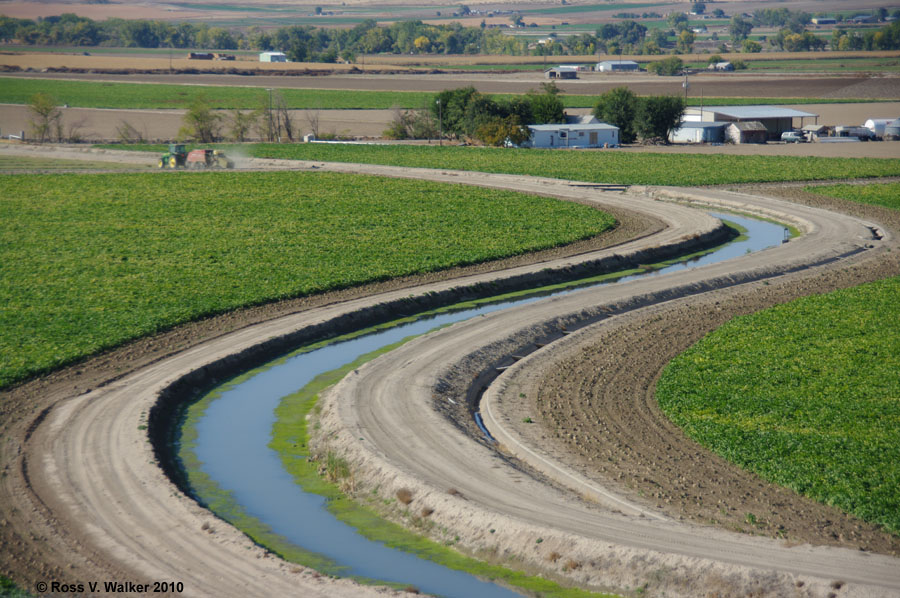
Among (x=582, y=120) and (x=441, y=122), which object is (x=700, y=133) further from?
(x=441, y=122)

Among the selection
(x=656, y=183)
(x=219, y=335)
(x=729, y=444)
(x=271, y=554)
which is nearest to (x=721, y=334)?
(x=729, y=444)

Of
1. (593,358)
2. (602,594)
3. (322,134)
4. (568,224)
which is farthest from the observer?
(322,134)

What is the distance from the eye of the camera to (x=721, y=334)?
2925cm

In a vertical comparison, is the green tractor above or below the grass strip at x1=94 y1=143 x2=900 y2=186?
above

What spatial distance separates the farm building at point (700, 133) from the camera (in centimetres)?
10581

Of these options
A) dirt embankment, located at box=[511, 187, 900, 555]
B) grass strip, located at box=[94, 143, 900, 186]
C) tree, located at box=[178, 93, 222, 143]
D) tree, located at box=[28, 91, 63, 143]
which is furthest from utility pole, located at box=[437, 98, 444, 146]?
dirt embankment, located at box=[511, 187, 900, 555]

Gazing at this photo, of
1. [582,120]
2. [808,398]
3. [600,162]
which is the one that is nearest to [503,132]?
[582,120]

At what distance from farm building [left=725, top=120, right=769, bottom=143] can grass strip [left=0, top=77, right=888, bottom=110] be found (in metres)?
36.5

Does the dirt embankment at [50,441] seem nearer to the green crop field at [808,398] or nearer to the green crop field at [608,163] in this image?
the green crop field at [808,398]

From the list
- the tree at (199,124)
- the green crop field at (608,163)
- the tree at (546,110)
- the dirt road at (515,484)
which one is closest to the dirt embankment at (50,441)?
the dirt road at (515,484)

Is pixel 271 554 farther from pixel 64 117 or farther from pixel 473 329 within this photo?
pixel 64 117

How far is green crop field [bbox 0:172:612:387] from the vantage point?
2980 cm

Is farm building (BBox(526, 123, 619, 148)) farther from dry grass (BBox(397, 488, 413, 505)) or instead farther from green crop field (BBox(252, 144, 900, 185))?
dry grass (BBox(397, 488, 413, 505))

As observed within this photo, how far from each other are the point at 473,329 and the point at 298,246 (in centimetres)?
1435
